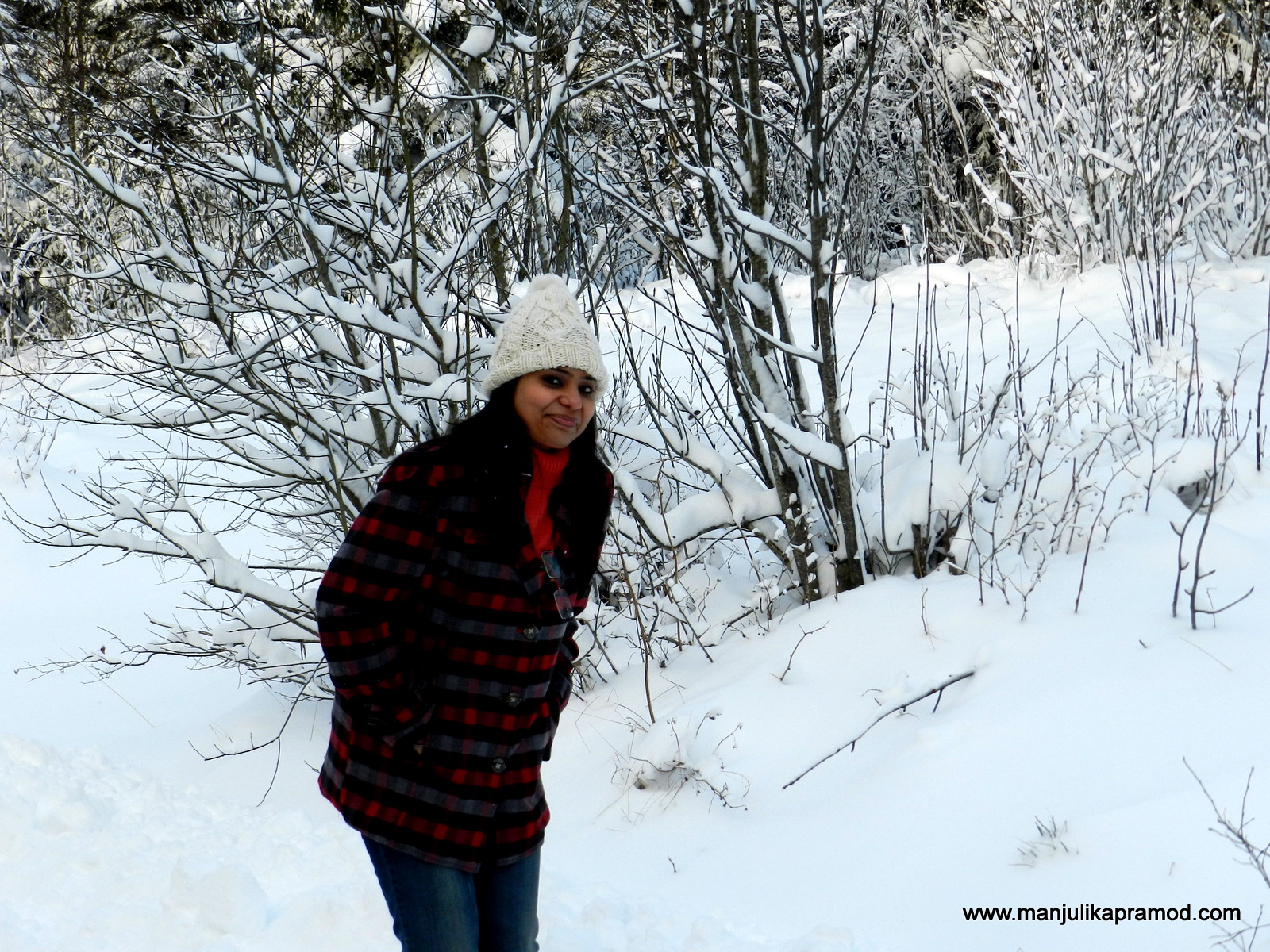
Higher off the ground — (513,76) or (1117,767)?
(513,76)

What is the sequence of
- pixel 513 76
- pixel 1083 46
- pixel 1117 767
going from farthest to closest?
pixel 1083 46, pixel 513 76, pixel 1117 767

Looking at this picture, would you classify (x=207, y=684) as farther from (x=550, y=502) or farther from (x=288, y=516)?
(x=550, y=502)

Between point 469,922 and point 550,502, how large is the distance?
732 millimetres

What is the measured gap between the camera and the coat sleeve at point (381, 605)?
69.3 inches

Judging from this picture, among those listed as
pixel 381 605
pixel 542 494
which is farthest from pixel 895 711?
pixel 381 605

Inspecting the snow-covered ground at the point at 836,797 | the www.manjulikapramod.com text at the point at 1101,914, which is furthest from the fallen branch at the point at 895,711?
the www.manjulikapramod.com text at the point at 1101,914

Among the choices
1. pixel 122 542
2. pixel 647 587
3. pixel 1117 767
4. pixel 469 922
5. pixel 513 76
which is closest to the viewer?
pixel 469 922

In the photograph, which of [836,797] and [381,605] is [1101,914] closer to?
[836,797]

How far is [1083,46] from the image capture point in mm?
8422

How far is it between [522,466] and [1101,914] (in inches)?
68.1

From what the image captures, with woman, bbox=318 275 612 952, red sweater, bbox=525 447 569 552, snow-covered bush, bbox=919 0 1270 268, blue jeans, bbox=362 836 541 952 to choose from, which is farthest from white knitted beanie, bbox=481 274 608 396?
snow-covered bush, bbox=919 0 1270 268

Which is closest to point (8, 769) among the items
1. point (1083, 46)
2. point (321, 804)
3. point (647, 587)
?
point (321, 804)

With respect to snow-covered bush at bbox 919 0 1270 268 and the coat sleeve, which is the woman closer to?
the coat sleeve

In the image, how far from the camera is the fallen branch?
335 cm
